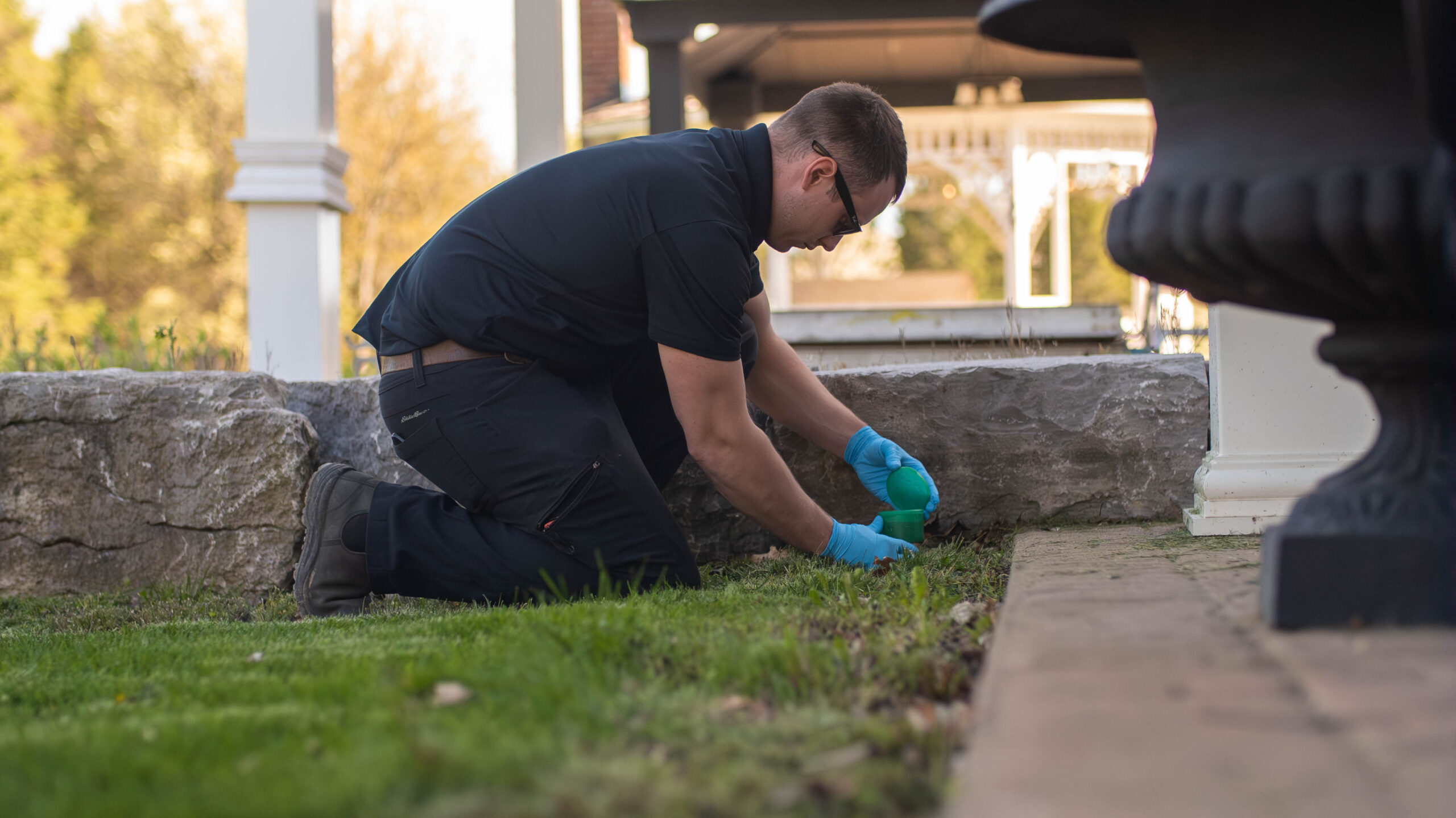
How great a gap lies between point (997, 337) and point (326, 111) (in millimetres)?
3284

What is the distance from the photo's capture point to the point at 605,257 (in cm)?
242

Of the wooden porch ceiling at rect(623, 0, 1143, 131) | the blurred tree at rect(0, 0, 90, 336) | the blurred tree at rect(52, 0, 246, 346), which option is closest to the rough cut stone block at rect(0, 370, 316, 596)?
the wooden porch ceiling at rect(623, 0, 1143, 131)

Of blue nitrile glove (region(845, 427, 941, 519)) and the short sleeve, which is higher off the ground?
the short sleeve

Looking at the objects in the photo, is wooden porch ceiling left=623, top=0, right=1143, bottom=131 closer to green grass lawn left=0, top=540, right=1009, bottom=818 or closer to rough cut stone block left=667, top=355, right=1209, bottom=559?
rough cut stone block left=667, top=355, right=1209, bottom=559

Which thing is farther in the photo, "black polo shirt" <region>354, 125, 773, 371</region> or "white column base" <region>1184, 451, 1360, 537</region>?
"white column base" <region>1184, 451, 1360, 537</region>

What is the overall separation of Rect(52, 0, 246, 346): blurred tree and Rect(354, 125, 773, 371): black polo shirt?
48.6ft

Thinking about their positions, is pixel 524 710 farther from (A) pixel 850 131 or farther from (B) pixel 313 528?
(A) pixel 850 131

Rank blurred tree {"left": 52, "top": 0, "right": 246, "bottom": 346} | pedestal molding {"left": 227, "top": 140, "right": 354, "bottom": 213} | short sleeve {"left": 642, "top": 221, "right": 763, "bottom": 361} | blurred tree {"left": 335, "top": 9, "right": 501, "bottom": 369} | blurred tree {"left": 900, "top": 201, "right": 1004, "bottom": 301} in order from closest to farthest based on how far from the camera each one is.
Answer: short sleeve {"left": 642, "top": 221, "right": 763, "bottom": 361} → pedestal molding {"left": 227, "top": 140, "right": 354, "bottom": 213} → blurred tree {"left": 335, "top": 9, "right": 501, "bottom": 369} → blurred tree {"left": 52, "top": 0, "right": 246, "bottom": 346} → blurred tree {"left": 900, "top": 201, "right": 1004, "bottom": 301}

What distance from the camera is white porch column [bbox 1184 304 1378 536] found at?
2523 millimetres

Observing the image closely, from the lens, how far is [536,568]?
2.44 m

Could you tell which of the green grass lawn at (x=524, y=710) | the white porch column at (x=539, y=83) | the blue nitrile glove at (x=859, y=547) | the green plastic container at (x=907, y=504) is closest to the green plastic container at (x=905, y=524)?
the green plastic container at (x=907, y=504)

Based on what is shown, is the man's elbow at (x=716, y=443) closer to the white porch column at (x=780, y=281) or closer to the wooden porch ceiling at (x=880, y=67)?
the wooden porch ceiling at (x=880, y=67)

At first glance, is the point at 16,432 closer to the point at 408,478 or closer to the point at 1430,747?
the point at 408,478

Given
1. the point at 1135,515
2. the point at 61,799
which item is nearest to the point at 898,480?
the point at 1135,515
